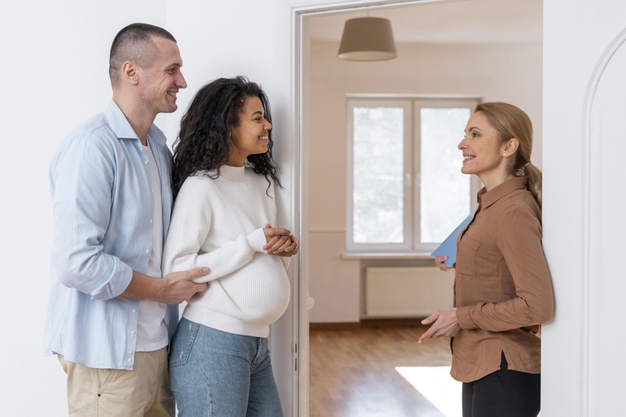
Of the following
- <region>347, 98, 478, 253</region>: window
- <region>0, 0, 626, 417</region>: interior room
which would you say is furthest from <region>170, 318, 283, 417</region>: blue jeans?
<region>347, 98, 478, 253</region>: window

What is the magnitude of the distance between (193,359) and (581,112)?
1.20 metres

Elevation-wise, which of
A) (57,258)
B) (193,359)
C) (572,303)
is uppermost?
(57,258)

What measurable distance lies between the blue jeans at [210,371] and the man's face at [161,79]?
0.62 meters

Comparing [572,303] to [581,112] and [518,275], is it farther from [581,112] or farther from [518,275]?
[581,112]

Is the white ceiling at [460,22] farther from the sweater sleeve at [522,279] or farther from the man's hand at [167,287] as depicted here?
the man's hand at [167,287]

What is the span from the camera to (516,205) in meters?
1.91

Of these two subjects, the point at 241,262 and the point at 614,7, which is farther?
the point at 241,262

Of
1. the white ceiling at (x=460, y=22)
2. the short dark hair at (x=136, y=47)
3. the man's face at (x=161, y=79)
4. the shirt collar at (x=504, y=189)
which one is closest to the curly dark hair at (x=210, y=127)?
the man's face at (x=161, y=79)

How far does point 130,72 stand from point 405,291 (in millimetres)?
5687

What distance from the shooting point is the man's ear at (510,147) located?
202 centimetres

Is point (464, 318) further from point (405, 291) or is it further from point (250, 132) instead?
point (405, 291)

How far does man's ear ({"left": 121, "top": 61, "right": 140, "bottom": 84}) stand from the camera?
1.88m

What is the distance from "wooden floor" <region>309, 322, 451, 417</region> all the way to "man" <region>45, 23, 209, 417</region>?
2802 mm

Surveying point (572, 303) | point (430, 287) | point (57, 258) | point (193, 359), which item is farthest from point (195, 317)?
point (430, 287)
